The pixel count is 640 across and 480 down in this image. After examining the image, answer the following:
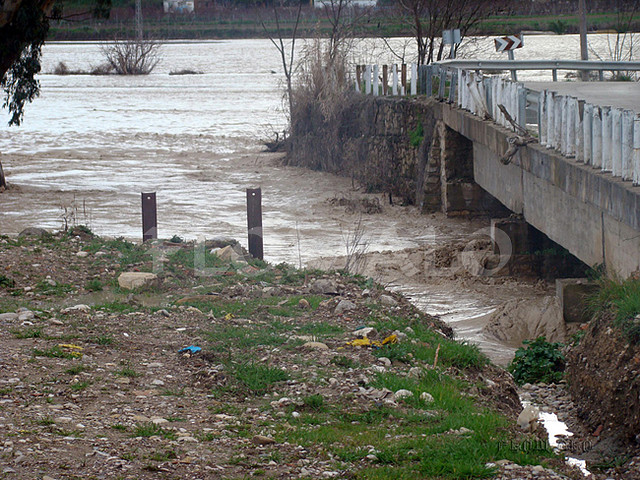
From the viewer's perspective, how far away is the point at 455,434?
18.0 feet

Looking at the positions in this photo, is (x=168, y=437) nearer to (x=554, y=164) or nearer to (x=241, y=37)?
(x=554, y=164)

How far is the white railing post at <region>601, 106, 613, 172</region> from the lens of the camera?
8.18 meters

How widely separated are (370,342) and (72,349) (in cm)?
249

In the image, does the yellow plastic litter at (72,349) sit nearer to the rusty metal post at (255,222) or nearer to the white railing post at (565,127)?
the rusty metal post at (255,222)

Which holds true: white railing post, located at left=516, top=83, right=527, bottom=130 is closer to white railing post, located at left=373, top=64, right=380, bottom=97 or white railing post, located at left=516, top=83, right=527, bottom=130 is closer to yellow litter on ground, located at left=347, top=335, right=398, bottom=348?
yellow litter on ground, located at left=347, top=335, right=398, bottom=348

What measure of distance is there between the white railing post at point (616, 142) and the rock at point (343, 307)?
2816mm

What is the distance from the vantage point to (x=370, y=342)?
7555 mm

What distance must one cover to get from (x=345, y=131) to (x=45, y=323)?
16861 mm

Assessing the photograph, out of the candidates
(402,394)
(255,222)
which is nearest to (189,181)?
(255,222)

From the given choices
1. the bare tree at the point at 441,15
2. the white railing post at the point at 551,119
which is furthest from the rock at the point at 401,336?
the bare tree at the point at 441,15

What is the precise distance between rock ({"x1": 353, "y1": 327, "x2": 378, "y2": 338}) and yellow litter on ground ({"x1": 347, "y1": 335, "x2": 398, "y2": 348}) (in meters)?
0.13

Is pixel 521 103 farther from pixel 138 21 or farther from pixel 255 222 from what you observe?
pixel 138 21

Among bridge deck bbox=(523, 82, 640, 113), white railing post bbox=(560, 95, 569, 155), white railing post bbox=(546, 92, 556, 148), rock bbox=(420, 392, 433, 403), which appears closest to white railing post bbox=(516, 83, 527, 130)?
white railing post bbox=(546, 92, 556, 148)

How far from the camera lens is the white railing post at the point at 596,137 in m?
8.43
